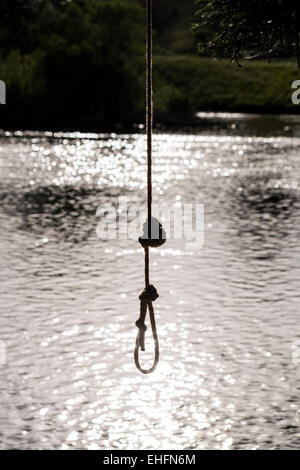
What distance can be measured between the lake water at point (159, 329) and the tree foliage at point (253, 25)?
527 cm

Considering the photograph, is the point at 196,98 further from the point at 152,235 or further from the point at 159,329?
the point at 152,235

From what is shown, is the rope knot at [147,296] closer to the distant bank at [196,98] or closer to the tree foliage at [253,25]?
the tree foliage at [253,25]

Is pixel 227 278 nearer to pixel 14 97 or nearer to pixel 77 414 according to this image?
pixel 77 414

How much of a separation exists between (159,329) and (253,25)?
400 inches

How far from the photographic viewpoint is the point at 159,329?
20.3m

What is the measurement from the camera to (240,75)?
610 feet

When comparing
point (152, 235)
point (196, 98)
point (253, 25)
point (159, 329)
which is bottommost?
point (159, 329)

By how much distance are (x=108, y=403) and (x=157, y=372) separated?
2085 millimetres

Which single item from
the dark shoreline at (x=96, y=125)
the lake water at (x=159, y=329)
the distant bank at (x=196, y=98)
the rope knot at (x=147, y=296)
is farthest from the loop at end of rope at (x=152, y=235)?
the distant bank at (x=196, y=98)

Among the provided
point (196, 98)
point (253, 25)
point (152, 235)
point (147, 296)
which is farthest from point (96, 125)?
point (152, 235)

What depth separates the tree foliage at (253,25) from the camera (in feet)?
35.7

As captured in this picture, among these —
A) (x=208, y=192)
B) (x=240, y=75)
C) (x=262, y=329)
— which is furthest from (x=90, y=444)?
(x=240, y=75)

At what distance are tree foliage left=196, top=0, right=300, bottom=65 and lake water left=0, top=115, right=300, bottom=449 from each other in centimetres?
527
